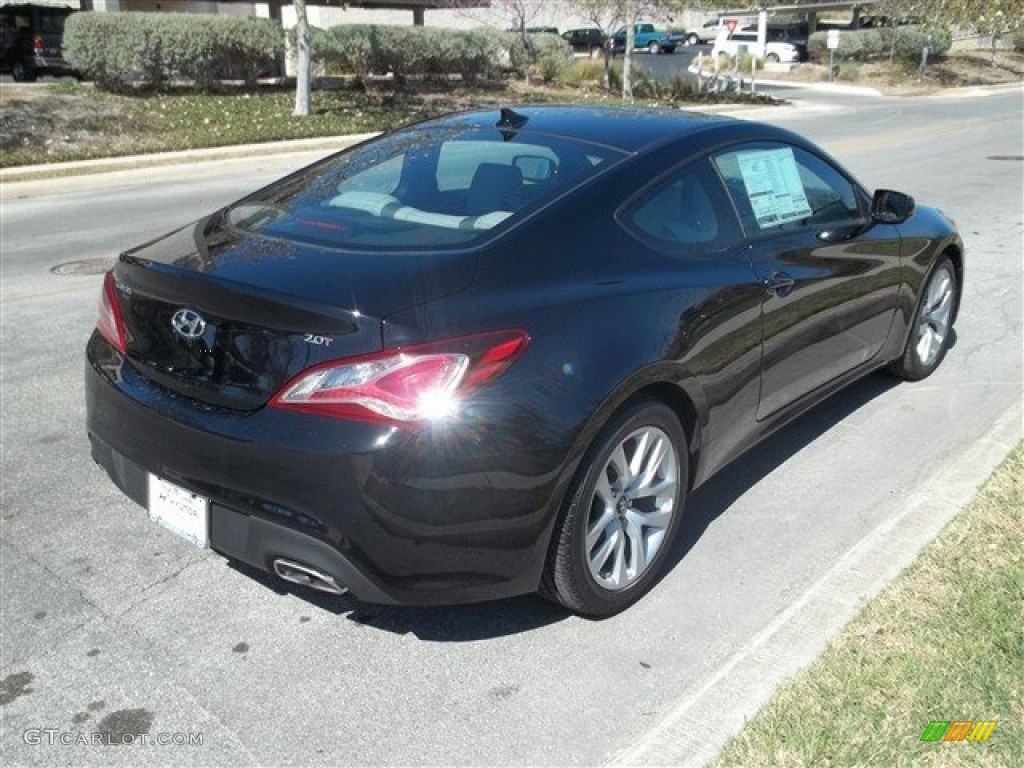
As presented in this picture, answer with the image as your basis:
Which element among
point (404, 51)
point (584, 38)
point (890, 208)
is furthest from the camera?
point (584, 38)

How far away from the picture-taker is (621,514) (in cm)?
A: 332

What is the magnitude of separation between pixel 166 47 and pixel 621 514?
20.8 m

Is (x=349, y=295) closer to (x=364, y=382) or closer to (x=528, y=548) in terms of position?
(x=364, y=382)

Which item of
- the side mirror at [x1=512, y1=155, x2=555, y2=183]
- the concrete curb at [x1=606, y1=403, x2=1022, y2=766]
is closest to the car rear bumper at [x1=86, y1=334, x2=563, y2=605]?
the concrete curb at [x1=606, y1=403, x2=1022, y2=766]

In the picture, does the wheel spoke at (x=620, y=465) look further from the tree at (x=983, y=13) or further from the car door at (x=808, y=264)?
the tree at (x=983, y=13)

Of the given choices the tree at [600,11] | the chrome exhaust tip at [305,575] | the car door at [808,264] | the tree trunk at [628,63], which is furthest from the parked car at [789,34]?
the chrome exhaust tip at [305,575]

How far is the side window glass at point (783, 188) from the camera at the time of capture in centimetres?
391

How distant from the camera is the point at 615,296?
125 inches

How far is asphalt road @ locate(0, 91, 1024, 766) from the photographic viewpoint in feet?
9.21

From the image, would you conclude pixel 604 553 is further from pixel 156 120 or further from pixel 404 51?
pixel 404 51

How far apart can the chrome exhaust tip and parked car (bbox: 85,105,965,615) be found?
0.5 inches

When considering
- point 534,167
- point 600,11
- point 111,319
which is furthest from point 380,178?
point 600,11

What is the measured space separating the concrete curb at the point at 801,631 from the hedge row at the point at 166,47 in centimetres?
2023

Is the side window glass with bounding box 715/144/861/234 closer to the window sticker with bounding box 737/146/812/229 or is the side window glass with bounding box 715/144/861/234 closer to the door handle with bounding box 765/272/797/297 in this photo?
the window sticker with bounding box 737/146/812/229
